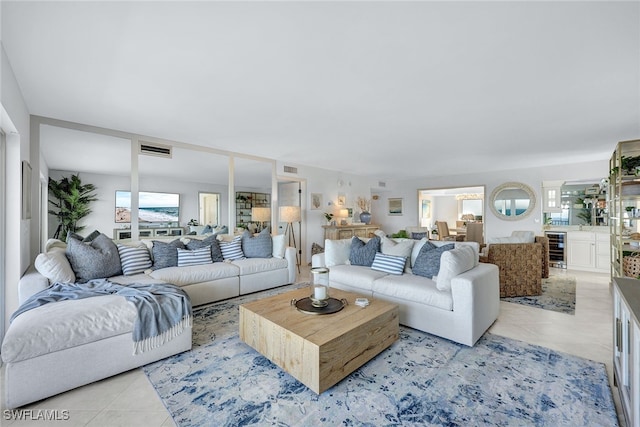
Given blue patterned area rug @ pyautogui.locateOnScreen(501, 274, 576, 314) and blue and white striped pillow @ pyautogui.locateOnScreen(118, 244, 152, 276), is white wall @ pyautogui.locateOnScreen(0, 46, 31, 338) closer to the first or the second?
blue and white striped pillow @ pyautogui.locateOnScreen(118, 244, 152, 276)

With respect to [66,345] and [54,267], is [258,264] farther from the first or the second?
[66,345]

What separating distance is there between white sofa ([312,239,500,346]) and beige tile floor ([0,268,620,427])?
0.44 meters

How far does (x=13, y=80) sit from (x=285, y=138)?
2776 millimetres

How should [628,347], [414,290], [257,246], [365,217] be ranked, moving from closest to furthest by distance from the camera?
1. [628,347]
2. [414,290]
3. [257,246]
4. [365,217]

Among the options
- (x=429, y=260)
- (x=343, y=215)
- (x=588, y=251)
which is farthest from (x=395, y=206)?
(x=429, y=260)

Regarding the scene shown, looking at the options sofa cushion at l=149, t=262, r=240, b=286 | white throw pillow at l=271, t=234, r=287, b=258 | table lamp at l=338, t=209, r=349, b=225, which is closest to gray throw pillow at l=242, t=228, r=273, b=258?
white throw pillow at l=271, t=234, r=287, b=258

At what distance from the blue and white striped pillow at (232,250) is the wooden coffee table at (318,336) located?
1.89m

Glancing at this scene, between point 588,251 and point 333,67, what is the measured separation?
677cm

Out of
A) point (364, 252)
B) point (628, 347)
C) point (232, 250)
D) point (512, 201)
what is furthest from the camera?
point (512, 201)

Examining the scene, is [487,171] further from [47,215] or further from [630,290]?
[47,215]

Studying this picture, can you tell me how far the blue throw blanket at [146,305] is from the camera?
7.14ft

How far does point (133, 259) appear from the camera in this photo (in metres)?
3.43

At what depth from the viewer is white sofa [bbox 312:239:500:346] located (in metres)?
2.49

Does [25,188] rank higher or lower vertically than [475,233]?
higher
